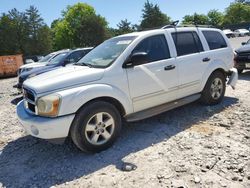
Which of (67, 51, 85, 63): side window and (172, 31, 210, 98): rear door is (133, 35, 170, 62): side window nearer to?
(172, 31, 210, 98): rear door

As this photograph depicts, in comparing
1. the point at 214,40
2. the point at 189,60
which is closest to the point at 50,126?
the point at 189,60

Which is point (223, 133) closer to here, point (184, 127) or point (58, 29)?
point (184, 127)

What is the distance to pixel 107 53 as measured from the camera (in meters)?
4.92

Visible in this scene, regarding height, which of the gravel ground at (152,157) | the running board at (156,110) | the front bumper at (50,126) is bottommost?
the gravel ground at (152,157)

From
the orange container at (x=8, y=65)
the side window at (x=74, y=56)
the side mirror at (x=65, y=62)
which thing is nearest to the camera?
the side mirror at (x=65, y=62)

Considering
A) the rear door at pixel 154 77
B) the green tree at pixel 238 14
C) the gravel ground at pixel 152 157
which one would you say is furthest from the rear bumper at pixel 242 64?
the green tree at pixel 238 14

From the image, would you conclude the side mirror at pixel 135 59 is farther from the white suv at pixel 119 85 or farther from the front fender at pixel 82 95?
the front fender at pixel 82 95

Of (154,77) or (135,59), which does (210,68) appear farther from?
(135,59)

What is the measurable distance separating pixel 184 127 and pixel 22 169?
2.87 metres

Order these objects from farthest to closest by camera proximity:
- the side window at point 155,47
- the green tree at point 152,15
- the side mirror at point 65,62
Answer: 1. the green tree at point 152,15
2. the side mirror at point 65,62
3. the side window at point 155,47

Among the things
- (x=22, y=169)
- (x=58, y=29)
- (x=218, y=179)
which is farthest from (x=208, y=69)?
(x=58, y=29)

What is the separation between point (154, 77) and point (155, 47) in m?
0.61

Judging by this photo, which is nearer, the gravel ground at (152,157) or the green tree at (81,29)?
the gravel ground at (152,157)

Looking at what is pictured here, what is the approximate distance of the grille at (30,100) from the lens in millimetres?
Result: 4094
